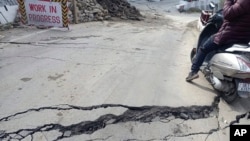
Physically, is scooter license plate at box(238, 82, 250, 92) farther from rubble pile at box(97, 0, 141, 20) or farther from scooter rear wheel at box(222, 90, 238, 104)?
rubble pile at box(97, 0, 141, 20)

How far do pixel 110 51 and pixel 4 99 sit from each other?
11.6 feet

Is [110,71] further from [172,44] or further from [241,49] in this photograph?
[172,44]

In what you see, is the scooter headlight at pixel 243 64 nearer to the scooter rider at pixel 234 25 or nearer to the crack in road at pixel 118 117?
the scooter rider at pixel 234 25

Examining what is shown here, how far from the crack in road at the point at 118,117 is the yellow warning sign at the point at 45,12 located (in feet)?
25.6

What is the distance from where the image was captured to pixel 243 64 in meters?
4.34

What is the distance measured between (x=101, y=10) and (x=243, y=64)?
39.4ft

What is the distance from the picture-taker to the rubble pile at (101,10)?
46.8ft

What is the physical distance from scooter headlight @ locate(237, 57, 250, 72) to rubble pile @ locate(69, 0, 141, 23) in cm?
1007

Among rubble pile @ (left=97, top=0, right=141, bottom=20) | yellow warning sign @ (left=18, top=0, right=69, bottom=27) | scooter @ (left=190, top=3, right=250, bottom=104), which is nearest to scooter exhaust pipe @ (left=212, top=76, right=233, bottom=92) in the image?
scooter @ (left=190, top=3, right=250, bottom=104)

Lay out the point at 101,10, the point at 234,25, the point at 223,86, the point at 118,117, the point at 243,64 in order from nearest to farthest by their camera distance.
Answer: the point at 118,117 → the point at 243,64 → the point at 234,25 → the point at 223,86 → the point at 101,10

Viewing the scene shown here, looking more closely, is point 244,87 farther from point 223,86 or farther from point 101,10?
point 101,10

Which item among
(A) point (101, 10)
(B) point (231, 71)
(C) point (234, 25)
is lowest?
(A) point (101, 10)

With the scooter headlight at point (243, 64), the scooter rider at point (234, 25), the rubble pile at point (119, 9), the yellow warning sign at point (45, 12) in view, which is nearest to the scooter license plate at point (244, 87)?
the scooter headlight at point (243, 64)

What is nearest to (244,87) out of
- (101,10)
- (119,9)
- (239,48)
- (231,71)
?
(231,71)
